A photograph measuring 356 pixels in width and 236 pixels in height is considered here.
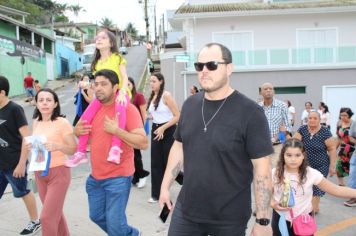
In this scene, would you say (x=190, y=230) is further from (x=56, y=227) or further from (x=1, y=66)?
(x=1, y=66)

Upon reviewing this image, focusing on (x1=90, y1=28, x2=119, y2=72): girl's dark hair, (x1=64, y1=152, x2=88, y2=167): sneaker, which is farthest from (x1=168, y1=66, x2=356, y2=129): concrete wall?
(x1=64, y1=152, x2=88, y2=167): sneaker

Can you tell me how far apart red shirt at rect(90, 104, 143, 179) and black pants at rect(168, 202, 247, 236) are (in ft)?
3.38

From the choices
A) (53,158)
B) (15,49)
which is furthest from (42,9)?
(53,158)

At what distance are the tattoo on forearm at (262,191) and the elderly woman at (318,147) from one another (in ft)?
10.5

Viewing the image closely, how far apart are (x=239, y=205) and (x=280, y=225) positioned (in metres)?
1.41

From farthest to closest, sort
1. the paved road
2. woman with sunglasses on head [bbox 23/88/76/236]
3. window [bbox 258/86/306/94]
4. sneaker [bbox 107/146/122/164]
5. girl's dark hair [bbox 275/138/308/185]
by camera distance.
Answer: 1. window [bbox 258/86/306/94]
2. the paved road
3. girl's dark hair [bbox 275/138/308/185]
4. woman with sunglasses on head [bbox 23/88/76/236]
5. sneaker [bbox 107/146/122/164]

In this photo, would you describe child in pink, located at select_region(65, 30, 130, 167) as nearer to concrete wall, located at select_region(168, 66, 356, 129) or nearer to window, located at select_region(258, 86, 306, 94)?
concrete wall, located at select_region(168, 66, 356, 129)

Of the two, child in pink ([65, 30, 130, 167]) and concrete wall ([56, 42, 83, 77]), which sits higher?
concrete wall ([56, 42, 83, 77])

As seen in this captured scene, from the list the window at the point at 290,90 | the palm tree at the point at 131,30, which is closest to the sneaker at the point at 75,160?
the window at the point at 290,90

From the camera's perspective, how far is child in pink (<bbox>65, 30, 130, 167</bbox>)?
4102mm

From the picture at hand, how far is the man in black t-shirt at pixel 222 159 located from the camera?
9.94ft

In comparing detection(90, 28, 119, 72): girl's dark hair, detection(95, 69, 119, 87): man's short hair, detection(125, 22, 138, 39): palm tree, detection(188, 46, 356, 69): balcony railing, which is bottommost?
detection(95, 69, 119, 87): man's short hair

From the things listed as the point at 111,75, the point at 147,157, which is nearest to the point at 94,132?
the point at 111,75

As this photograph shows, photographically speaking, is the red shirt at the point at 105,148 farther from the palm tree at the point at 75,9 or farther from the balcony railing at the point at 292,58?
the palm tree at the point at 75,9
